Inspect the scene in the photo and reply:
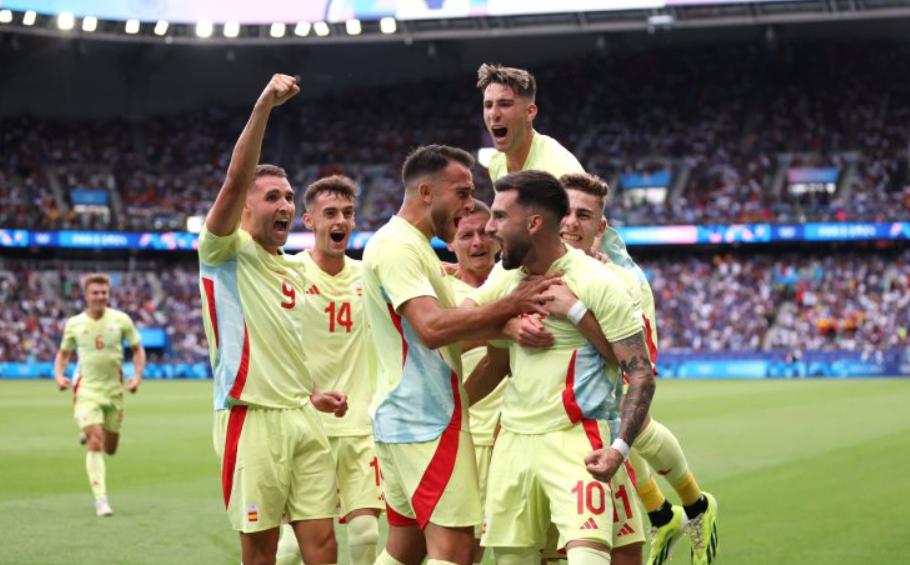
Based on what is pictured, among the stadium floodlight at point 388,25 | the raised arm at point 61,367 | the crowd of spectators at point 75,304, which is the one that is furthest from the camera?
the crowd of spectators at point 75,304

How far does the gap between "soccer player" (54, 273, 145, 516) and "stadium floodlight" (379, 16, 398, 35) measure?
32983mm

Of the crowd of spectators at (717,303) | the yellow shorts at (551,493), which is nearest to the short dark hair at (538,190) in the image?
the yellow shorts at (551,493)

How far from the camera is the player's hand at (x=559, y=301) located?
551 centimetres

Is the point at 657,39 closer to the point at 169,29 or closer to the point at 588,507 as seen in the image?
the point at 169,29

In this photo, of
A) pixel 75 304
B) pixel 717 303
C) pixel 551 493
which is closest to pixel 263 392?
pixel 551 493

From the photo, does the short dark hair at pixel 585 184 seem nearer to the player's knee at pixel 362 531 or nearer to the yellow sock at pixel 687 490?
the yellow sock at pixel 687 490

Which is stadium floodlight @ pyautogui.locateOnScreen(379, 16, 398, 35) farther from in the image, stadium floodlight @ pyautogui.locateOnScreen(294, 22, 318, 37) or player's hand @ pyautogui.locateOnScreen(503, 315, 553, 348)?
A: player's hand @ pyautogui.locateOnScreen(503, 315, 553, 348)

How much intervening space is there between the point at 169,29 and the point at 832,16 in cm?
2504

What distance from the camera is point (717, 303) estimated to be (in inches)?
1802

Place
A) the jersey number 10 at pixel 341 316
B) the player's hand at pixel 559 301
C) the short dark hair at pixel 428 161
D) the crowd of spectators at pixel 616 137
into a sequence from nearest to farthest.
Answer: the player's hand at pixel 559 301, the short dark hair at pixel 428 161, the jersey number 10 at pixel 341 316, the crowd of spectators at pixel 616 137

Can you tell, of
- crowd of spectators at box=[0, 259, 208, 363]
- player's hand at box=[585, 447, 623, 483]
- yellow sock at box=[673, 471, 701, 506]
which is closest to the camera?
player's hand at box=[585, 447, 623, 483]

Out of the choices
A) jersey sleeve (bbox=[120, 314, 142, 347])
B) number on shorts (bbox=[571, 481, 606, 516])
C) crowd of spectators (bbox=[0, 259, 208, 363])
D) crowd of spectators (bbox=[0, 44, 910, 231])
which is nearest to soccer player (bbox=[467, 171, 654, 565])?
number on shorts (bbox=[571, 481, 606, 516])

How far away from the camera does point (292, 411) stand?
6750mm

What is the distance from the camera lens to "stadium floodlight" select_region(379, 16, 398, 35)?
46.7 meters
